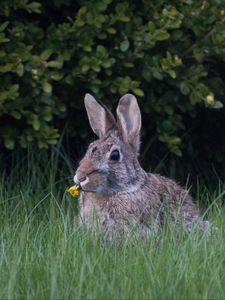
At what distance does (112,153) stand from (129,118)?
1.21ft

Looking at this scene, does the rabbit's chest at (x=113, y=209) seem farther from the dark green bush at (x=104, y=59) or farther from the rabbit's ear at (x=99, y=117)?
the dark green bush at (x=104, y=59)

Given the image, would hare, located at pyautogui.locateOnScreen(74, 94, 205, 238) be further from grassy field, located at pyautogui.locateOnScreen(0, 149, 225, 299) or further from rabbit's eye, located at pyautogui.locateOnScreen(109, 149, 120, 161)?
grassy field, located at pyautogui.locateOnScreen(0, 149, 225, 299)

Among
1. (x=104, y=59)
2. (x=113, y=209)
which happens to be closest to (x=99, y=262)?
(x=113, y=209)

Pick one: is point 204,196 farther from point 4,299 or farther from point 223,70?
point 4,299

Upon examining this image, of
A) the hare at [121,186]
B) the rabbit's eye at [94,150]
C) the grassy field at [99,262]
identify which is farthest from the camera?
the rabbit's eye at [94,150]

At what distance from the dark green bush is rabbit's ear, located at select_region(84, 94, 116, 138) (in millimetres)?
387

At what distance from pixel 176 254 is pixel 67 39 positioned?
2.19m

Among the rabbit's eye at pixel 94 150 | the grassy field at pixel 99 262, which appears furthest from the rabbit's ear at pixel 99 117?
the grassy field at pixel 99 262

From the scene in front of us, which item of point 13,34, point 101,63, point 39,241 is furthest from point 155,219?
point 13,34

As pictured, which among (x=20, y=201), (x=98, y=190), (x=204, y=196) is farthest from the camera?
(x=204, y=196)

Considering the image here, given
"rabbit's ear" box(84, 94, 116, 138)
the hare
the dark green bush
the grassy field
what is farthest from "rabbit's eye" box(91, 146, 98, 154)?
the dark green bush

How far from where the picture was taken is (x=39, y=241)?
15.4ft

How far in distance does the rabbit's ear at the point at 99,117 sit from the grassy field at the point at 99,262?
0.54m

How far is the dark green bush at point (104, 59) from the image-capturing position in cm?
591
